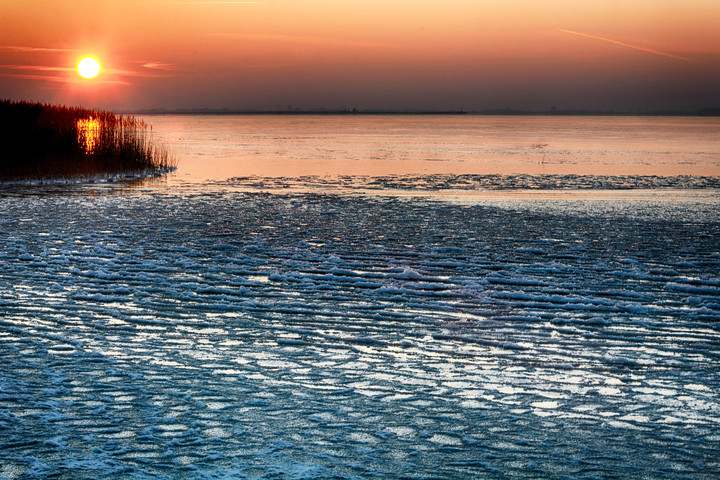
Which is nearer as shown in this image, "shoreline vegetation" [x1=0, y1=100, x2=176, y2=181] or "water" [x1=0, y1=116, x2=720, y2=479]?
"water" [x1=0, y1=116, x2=720, y2=479]

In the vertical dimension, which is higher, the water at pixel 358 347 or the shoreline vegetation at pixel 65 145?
the shoreline vegetation at pixel 65 145

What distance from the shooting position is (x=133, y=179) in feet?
106

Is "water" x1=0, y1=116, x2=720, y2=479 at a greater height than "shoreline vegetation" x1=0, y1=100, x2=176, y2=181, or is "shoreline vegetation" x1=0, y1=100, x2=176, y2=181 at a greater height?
"shoreline vegetation" x1=0, y1=100, x2=176, y2=181

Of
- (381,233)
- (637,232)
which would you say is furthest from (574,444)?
(637,232)

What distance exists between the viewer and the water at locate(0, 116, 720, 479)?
5371 millimetres

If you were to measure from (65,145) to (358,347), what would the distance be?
92.2ft

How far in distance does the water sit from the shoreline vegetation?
42.6 feet

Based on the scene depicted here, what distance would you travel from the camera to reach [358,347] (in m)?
8.02

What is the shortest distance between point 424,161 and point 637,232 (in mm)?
29772

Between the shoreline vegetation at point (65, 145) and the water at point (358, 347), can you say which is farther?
the shoreline vegetation at point (65, 145)

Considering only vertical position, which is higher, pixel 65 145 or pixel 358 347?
pixel 65 145

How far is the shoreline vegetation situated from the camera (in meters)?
31.0

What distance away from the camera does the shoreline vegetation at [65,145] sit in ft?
102

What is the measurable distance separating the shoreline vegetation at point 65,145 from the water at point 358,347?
13.0 m
